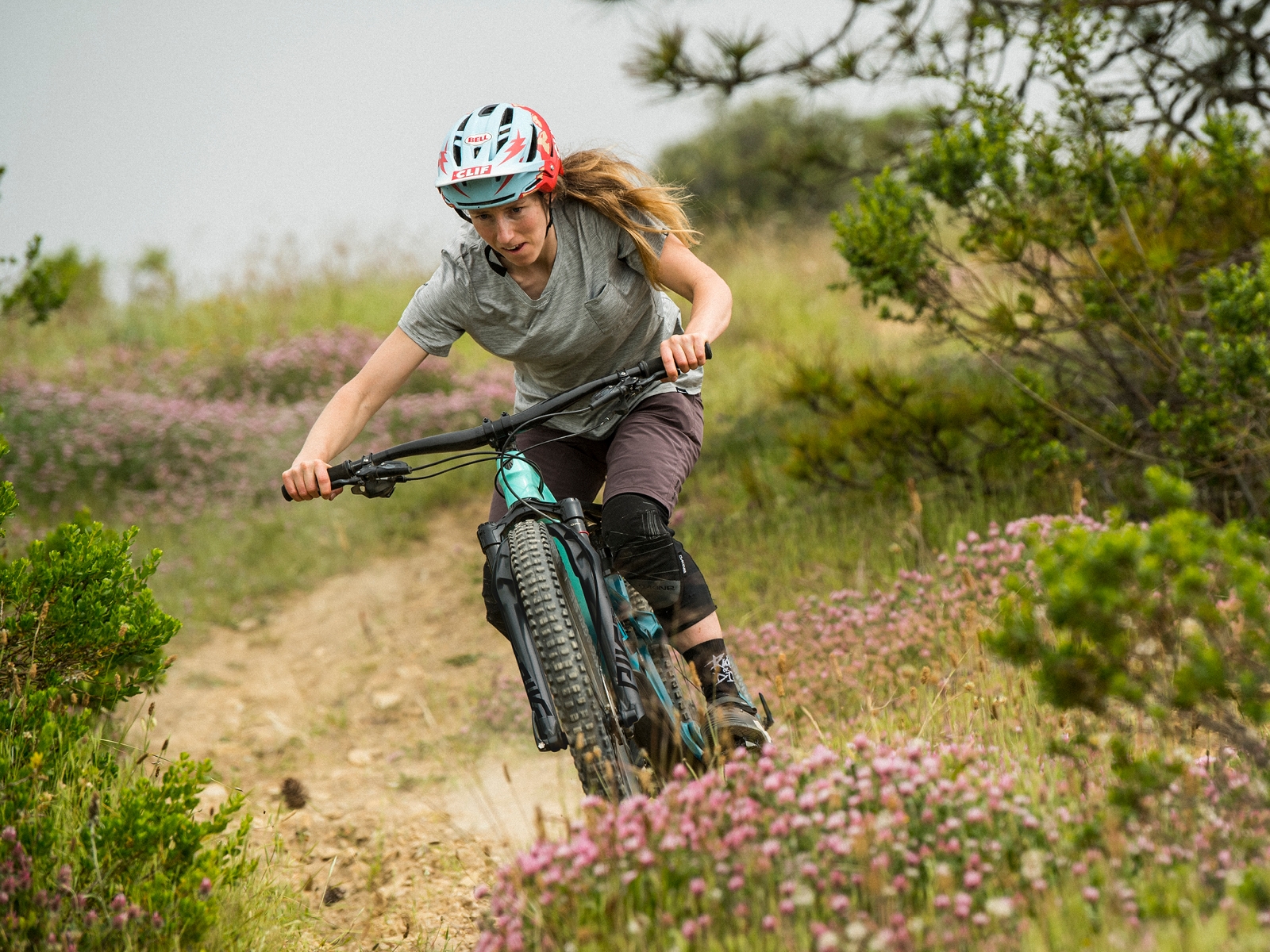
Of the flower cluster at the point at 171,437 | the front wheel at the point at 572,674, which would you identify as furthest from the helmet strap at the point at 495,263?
the flower cluster at the point at 171,437

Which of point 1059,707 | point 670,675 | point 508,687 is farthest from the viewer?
point 508,687

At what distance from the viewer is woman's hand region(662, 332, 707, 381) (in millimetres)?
2988

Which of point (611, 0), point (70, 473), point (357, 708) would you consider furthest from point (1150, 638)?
point (70, 473)

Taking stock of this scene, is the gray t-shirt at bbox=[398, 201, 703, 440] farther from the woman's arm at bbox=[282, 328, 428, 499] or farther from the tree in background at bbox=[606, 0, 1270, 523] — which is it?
the tree in background at bbox=[606, 0, 1270, 523]

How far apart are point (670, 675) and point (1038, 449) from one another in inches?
120

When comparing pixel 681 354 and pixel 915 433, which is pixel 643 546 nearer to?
pixel 681 354

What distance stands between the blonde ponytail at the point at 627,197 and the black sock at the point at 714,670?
1.26m

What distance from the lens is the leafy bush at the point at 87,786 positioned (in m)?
2.62

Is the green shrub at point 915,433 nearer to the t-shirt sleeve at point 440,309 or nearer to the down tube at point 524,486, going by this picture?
the t-shirt sleeve at point 440,309

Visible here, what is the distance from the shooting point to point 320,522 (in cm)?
850

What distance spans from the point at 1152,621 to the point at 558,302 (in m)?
2.12

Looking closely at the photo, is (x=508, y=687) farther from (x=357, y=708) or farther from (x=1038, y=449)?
(x=1038, y=449)

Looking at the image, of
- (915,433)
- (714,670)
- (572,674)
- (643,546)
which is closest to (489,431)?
(643,546)

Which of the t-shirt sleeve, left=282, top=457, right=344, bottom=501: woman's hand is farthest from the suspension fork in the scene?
the t-shirt sleeve
